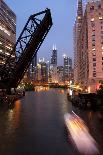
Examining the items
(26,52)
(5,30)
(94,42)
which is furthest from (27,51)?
(5,30)

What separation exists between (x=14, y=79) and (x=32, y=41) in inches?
315

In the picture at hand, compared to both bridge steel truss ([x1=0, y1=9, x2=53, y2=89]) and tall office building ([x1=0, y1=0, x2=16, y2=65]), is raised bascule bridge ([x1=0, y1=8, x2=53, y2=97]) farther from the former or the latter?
tall office building ([x1=0, y1=0, x2=16, y2=65])

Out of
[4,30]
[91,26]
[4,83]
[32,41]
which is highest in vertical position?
[4,30]

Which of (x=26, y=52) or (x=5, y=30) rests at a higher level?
(x=5, y=30)

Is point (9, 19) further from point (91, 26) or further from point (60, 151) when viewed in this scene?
point (60, 151)

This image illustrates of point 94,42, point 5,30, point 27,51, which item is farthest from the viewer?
point 5,30

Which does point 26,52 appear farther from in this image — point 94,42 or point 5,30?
point 5,30

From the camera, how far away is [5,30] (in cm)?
16562

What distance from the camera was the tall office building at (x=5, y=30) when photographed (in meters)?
158

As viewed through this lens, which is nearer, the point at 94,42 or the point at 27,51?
the point at 27,51

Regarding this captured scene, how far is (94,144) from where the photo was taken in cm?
1476

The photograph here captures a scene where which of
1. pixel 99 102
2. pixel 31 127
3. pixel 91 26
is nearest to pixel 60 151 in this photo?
pixel 31 127

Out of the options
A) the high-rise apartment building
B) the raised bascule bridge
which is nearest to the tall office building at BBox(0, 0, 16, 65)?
the high-rise apartment building

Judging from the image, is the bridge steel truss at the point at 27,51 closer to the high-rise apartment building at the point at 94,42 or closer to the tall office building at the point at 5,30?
the high-rise apartment building at the point at 94,42
